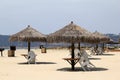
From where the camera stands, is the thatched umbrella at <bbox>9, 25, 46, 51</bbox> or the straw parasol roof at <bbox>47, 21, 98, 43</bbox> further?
the thatched umbrella at <bbox>9, 25, 46, 51</bbox>

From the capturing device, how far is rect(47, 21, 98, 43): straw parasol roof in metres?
15.6

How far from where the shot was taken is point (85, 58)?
16031mm

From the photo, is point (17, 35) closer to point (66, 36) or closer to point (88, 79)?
point (66, 36)

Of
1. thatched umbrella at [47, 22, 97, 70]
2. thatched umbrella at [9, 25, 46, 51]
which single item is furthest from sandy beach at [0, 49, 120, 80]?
thatched umbrella at [9, 25, 46, 51]

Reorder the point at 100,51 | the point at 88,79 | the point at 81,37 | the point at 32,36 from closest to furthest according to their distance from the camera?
the point at 88,79 → the point at 81,37 → the point at 32,36 → the point at 100,51

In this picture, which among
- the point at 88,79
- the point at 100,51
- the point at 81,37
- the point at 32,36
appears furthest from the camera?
the point at 100,51

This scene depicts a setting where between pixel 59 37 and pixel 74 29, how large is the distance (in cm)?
82

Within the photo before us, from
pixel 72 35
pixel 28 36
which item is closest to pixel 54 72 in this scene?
pixel 72 35

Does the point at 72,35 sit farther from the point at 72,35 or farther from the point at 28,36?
the point at 28,36

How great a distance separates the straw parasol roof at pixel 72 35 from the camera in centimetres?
1557

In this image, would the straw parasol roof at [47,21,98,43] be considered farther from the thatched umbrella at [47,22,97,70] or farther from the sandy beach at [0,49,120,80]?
the sandy beach at [0,49,120,80]

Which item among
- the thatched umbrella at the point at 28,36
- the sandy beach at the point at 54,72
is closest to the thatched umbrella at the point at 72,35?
the sandy beach at the point at 54,72

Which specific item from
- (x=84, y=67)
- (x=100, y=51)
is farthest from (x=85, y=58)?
(x=100, y=51)

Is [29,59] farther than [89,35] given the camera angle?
Yes
